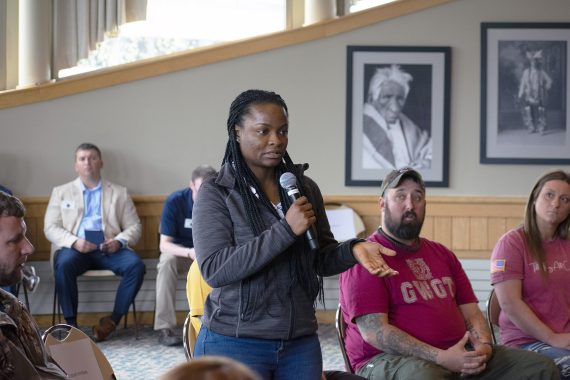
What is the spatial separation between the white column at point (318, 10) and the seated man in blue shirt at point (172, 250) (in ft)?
6.42

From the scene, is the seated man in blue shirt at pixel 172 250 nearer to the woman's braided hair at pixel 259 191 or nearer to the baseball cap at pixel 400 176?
the baseball cap at pixel 400 176

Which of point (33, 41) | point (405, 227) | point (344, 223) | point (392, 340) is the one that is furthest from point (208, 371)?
point (33, 41)

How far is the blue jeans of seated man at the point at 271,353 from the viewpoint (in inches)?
93.1

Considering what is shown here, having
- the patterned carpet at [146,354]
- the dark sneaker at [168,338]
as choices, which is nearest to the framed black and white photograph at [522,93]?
the patterned carpet at [146,354]

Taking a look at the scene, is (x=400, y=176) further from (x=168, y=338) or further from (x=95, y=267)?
(x=95, y=267)

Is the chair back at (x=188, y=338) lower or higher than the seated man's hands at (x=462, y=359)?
higher

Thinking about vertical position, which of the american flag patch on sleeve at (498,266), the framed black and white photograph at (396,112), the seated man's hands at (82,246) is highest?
the framed black and white photograph at (396,112)

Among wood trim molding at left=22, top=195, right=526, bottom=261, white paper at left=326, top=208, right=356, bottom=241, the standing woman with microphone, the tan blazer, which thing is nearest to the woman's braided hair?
the standing woman with microphone

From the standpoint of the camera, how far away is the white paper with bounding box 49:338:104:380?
2770mm

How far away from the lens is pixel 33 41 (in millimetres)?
7129

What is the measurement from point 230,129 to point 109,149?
479 centimetres

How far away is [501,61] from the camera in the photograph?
7.27 m

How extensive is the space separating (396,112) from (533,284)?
141 inches

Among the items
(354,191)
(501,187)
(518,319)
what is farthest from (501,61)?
(518,319)
